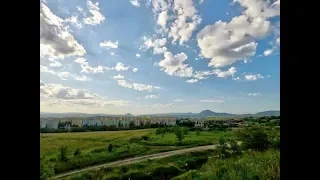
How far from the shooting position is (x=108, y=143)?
7.76 feet

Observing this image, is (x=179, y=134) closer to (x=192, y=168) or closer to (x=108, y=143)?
(x=192, y=168)

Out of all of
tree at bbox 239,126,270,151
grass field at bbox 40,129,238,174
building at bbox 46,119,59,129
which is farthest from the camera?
tree at bbox 239,126,270,151

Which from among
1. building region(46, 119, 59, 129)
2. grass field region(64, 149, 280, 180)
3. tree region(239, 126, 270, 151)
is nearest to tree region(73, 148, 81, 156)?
grass field region(64, 149, 280, 180)

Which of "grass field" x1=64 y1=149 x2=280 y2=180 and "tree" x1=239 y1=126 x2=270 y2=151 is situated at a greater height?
"tree" x1=239 y1=126 x2=270 y2=151

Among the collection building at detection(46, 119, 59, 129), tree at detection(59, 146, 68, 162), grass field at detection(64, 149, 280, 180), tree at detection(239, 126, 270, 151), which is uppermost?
building at detection(46, 119, 59, 129)

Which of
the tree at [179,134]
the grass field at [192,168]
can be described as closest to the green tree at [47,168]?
the grass field at [192,168]

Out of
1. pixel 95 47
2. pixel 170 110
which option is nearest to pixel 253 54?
pixel 170 110

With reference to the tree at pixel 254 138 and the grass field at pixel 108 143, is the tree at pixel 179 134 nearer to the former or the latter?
the grass field at pixel 108 143

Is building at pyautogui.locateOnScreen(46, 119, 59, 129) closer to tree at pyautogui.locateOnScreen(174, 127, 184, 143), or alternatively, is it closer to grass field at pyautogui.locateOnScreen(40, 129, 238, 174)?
grass field at pyautogui.locateOnScreen(40, 129, 238, 174)

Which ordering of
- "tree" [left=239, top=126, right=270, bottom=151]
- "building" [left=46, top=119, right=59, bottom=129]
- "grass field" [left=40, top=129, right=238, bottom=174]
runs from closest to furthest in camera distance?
"building" [left=46, top=119, right=59, bottom=129] → "grass field" [left=40, top=129, right=238, bottom=174] → "tree" [left=239, top=126, right=270, bottom=151]

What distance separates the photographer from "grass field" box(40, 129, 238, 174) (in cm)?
223

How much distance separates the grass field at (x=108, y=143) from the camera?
2.23 meters
